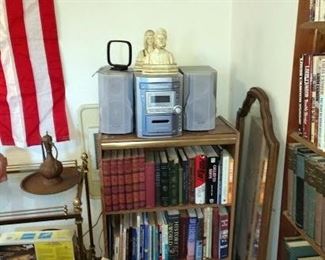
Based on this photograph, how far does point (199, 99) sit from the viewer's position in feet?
4.72

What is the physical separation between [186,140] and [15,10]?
94cm

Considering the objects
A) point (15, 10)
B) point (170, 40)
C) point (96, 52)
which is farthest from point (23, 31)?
point (170, 40)

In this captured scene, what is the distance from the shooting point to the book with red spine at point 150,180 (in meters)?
1.48

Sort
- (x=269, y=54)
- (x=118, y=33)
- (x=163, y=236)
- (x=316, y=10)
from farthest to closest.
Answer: (x=118, y=33) → (x=163, y=236) → (x=269, y=54) → (x=316, y=10)

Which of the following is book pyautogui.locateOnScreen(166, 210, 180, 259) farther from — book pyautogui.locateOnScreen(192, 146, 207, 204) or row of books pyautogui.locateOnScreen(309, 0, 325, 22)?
row of books pyautogui.locateOnScreen(309, 0, 325, 22)

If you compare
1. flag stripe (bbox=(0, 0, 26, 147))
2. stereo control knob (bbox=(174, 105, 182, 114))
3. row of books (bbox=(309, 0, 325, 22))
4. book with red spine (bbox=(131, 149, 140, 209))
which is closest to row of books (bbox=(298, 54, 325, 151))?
row of books (bbox=(309, 0, 325, 22))

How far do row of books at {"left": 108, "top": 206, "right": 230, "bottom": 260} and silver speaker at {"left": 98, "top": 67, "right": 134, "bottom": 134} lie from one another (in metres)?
0.45

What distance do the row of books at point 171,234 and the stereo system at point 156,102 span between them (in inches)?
16.7

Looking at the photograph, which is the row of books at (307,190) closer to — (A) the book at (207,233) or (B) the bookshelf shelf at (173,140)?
(B) the bookshelf shelf at (173,140)

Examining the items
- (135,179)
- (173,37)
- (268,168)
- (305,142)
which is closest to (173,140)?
(135,179)

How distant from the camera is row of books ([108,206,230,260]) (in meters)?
1.59

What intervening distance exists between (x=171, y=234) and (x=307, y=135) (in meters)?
0.78

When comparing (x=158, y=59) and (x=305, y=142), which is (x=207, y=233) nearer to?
(x=305, y=142)

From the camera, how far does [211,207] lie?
1585mm
